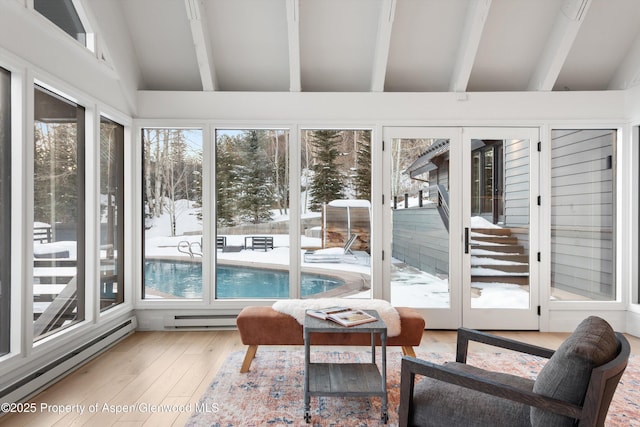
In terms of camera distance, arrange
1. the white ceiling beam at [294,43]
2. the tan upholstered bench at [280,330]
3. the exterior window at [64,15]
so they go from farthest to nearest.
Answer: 1. the white ceiling beam at [294,43]
2. the tan upholstered bench at [280,330]
3. the exterior window at [64,15]

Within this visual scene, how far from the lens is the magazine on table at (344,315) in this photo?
8.11 ft

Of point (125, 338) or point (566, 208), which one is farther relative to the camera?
point (566, 208)

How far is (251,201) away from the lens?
416 centimetres

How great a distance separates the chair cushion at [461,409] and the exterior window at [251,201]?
8.39 feet

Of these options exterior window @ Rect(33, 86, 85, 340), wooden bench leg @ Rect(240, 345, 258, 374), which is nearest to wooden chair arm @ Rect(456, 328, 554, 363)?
wooden bench leg @ Rect(240, 345, 258, 374)

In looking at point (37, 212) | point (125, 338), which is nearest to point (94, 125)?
point (37, 212)

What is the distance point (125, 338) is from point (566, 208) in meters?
4.82

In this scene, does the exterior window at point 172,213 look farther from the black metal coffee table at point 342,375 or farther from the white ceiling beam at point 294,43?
the black metal coffee table at point 342,375

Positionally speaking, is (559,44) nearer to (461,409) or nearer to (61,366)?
(461,409)

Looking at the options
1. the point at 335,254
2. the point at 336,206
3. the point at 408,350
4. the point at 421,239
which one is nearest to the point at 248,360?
the point at 408,350

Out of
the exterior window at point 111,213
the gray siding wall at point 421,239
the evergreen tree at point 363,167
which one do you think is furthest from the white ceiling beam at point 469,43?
the exterior window at point 111,213

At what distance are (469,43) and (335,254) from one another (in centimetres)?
252

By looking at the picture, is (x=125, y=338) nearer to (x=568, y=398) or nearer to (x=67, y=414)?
(x=67, y=414)

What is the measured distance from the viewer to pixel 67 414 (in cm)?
237
